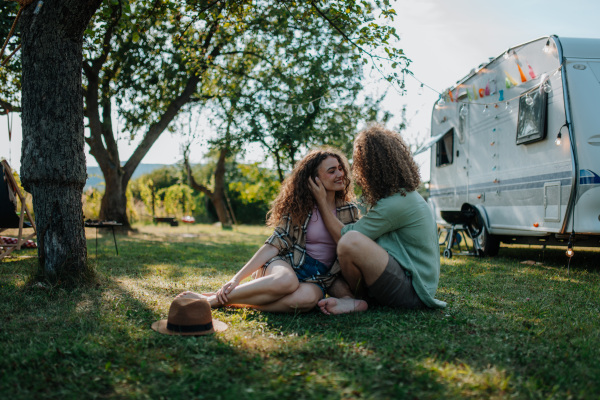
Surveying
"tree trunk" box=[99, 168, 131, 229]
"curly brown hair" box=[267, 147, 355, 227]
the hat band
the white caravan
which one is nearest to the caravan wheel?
the white caravan

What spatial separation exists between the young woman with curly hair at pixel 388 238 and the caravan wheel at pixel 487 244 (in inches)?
167

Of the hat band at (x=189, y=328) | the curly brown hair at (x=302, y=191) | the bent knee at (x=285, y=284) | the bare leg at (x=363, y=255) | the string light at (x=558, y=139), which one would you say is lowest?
the hat band at (x=189, y=328)

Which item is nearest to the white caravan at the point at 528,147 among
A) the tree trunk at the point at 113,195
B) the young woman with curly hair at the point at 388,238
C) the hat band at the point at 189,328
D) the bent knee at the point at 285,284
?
the young woman with curly hair at the point at 388,238

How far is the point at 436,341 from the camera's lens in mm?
2629

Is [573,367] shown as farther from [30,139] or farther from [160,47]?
[160,47]

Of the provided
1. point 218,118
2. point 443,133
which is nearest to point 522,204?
point 443,133

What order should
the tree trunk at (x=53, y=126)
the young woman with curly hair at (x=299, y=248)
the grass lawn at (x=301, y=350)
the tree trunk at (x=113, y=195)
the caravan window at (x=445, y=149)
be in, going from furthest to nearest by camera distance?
1. the tree trunk at (x=113, y=195)
2. the caravan window at (x=445, y=149)
3. the tree trunk at (x=53, y=126)
4. the young woman with curly hair at (x=299, y=248)
5. the grass lawn at (x=301, y=350)

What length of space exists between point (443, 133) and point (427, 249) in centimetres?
576

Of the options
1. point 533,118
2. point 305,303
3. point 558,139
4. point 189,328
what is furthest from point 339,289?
point 533,118

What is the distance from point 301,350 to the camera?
2.46m

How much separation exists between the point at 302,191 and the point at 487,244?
4635 mm

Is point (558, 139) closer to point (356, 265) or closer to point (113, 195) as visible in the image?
point (356, 265)

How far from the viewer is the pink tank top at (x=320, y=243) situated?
11.6 feet

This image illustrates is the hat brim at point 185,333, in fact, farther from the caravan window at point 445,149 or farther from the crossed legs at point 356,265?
the caravan window at point 445,149
